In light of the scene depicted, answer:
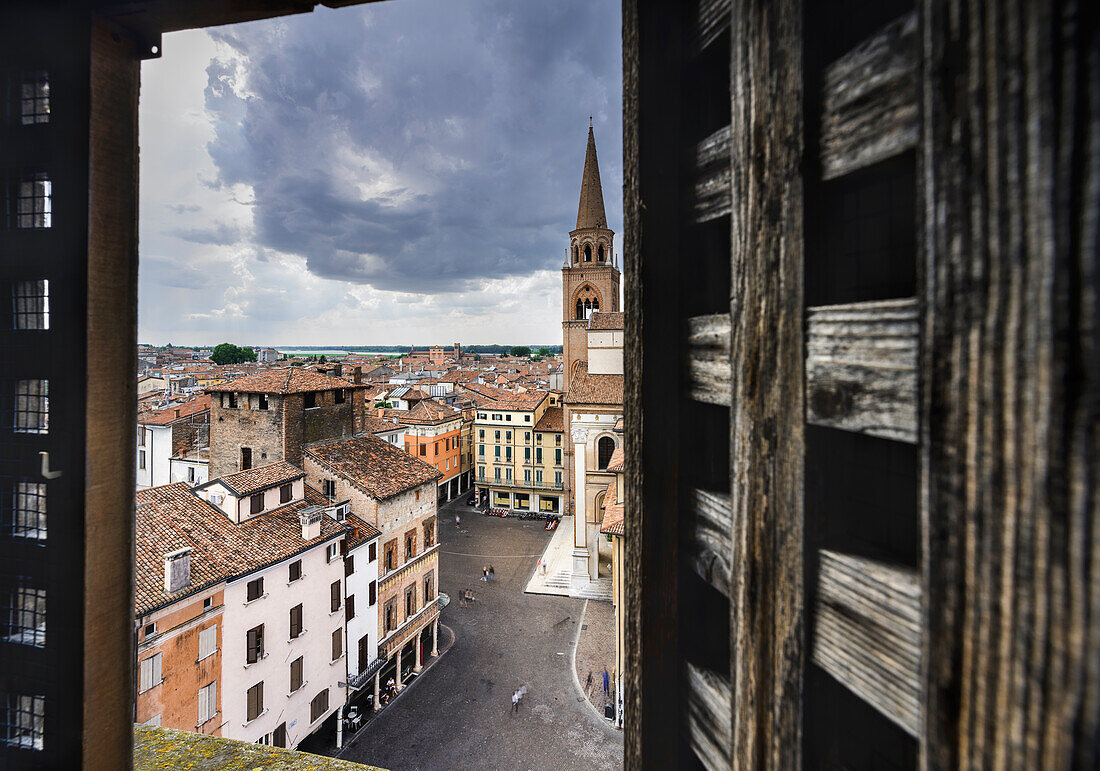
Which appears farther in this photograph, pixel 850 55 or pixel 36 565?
pixel 36 565

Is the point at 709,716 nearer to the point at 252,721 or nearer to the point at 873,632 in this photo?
the point at 873,632

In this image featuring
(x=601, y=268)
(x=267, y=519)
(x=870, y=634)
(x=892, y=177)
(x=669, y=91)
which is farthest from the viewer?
(x=601, y=268)

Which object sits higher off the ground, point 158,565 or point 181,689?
point 158,565

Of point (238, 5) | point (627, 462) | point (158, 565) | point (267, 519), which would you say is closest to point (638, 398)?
point (627, 462)

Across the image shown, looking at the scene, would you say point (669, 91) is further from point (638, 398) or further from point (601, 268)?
point (601, 268)

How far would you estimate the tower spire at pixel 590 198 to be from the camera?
45938mm

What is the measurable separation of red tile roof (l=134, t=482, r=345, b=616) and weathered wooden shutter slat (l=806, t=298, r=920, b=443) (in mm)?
15969

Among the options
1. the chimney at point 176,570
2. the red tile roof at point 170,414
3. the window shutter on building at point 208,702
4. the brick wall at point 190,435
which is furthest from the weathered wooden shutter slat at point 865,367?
the brick wall at point 190,435

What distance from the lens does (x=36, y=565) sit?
5.52 ft

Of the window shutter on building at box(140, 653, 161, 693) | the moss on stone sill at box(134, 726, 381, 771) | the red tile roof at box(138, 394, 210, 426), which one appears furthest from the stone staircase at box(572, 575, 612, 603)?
the moss on stone sill at box(134, 726, 381, 771)

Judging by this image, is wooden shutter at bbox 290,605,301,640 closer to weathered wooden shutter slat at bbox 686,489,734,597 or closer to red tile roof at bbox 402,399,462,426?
weathered wooden shutter slat at bbox 686,489,734,597

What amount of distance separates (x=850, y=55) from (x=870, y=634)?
96cm

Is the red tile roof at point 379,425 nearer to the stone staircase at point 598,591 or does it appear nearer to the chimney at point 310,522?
the stone staircase at point 598,591

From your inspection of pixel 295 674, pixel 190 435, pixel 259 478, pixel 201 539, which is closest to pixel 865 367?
pixel 201 539
